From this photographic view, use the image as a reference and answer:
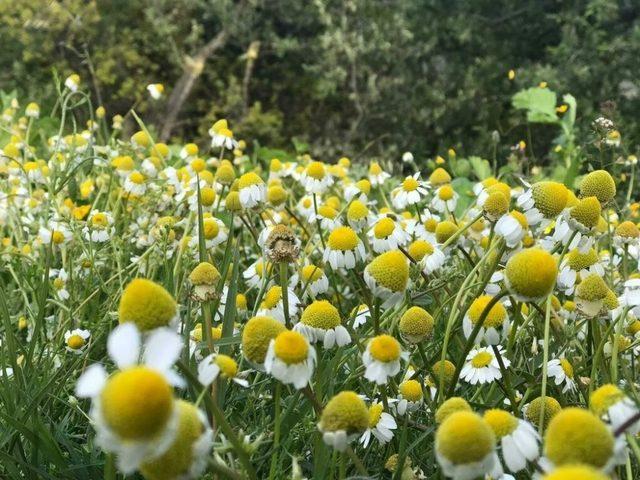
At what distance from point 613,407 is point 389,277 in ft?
0.97

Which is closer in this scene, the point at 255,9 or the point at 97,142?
the point at 97,142

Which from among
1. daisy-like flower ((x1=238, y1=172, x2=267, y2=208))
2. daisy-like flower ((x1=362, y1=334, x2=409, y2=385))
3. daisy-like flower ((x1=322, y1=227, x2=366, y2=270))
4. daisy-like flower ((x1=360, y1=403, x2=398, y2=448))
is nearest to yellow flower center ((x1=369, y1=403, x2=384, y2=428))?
daisy-like flower ((x1=360, y1=403, x2=398, y2=448))

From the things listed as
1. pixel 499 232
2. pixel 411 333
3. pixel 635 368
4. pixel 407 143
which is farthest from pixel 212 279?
pixel 407 143

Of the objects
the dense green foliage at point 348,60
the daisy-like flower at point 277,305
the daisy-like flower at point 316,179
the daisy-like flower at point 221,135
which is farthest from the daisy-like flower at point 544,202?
the dense green foliage at point 348,60

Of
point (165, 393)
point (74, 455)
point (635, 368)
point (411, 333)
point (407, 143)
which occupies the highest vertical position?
point (165, 393)

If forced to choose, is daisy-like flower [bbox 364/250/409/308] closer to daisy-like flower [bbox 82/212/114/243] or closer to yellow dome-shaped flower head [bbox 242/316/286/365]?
yellow dome-shaped flower head [bbox 242/316/286/365]

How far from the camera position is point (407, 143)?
5605 millimetres

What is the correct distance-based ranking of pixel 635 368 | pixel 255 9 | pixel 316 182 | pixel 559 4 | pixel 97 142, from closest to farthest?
pixel 635 368, pixel 316 182, pixel 97 142, pixel 559 4, pixel 255 9

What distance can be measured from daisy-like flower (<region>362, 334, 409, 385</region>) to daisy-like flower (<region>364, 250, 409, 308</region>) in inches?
3.1

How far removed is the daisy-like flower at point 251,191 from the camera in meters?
1.38

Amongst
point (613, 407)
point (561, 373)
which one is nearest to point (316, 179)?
point (561, 373)

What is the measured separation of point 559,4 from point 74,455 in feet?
17.9

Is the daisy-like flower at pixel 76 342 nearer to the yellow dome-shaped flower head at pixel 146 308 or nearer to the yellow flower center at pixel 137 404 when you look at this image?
the yellow dome-shaped flower head at pixel 146 308

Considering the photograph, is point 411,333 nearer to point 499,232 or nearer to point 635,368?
point 499,232
